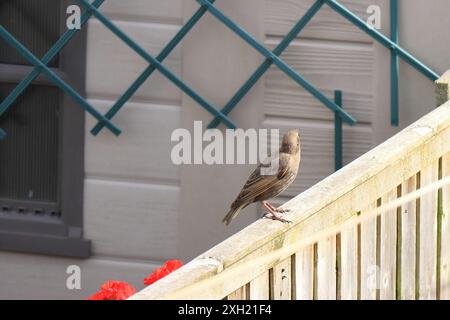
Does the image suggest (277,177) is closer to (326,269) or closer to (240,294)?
(326,269)

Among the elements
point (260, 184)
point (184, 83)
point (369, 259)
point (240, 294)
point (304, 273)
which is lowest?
point (240, 294)

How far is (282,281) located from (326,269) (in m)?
0.25

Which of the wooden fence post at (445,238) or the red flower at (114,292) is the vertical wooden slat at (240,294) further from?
the wooden fence post at (445,238)

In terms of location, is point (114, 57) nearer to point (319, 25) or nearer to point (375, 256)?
point (319, 25)

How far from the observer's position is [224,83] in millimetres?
5965

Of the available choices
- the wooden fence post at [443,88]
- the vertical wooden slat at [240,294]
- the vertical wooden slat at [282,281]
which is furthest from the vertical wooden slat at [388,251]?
the wooden fence post at [443,88]

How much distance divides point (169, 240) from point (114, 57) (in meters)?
0.80

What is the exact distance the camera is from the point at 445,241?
4684mm

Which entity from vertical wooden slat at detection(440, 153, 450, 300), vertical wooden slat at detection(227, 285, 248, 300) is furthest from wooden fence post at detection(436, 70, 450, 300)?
vertical wooden slat at detection(227, 285, 248, 300)

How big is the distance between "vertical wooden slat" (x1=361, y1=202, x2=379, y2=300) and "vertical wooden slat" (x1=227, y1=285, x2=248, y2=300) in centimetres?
67

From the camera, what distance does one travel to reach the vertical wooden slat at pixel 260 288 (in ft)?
11.3

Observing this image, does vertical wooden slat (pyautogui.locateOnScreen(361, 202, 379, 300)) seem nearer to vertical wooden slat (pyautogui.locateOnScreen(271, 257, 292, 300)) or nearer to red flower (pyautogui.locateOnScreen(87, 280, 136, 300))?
vertical wooden slat (pyautogui.locateOnScreen(271, 257, 292, 300))

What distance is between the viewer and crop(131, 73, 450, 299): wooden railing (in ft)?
11.1

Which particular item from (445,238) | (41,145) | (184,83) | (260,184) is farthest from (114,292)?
(41,145)
